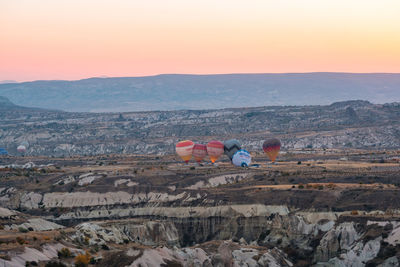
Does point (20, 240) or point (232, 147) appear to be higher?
point (232, 147)

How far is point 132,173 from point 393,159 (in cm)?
5036

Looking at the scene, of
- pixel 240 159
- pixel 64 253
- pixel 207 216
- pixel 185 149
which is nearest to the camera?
pixel 64 253

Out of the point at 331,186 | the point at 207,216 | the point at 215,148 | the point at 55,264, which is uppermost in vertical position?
the point at 215,148

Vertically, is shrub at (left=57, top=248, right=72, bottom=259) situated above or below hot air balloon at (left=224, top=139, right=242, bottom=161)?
below

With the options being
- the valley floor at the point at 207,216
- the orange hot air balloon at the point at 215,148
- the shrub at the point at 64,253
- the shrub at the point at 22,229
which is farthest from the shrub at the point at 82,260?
the orange hot air balloon at the point at 215,148

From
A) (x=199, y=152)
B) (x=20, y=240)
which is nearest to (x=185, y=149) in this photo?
(x=199, y=152)

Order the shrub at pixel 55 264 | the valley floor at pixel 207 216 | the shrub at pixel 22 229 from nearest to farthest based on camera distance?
the shrub at pixel 55 264 → the valley floor at pixel 207 216 → the shrub at pixel 22 229

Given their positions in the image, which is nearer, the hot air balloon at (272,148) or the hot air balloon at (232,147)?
the hot air balloon at (272,148)

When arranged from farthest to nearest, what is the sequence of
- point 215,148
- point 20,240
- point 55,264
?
point 215,148 < point 20,240 < point 55,264

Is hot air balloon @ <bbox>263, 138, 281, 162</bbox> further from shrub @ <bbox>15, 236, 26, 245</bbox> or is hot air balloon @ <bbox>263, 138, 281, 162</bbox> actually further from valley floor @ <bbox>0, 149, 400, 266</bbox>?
shrub @ <bbox>15, 236, 26, 245</bbox>

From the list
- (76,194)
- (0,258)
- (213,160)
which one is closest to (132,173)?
(76,194)

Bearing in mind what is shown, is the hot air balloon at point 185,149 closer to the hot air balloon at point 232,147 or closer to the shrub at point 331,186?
the hot air balloon at point 232,147

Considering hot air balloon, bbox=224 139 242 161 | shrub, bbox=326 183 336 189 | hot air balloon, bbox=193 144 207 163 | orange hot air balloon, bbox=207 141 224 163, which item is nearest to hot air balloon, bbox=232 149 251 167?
hot air balloon, bbox=224 139 242 161

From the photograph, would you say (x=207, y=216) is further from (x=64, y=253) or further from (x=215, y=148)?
(x=215, y=148)
